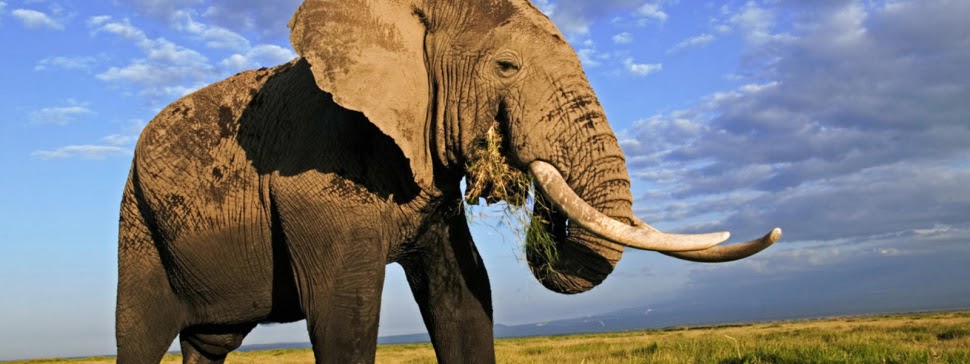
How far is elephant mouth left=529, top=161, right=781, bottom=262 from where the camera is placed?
5.30m

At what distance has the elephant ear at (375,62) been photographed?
5832 millimetres

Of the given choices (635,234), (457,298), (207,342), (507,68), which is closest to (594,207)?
(635,234)

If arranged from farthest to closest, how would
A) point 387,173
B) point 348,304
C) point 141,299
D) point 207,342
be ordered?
point 207,342
point 141,299
point 387,173
point 348,304

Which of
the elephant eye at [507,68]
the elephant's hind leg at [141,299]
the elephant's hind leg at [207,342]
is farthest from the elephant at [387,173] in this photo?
the elephant's hind leg at [207,342]

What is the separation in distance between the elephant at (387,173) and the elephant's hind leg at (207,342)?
988 mm

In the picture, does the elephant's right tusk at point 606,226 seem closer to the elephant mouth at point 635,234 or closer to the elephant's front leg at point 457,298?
the elephant mouth at point 635,234

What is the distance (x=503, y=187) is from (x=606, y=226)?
85 cm

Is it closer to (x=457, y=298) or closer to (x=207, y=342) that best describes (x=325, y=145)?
(x=457, y=298)

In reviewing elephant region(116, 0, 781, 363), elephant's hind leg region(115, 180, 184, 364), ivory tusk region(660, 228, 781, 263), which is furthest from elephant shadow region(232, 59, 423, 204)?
ivory tusk region(660, 228, 781, 263)

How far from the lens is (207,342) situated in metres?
8.68

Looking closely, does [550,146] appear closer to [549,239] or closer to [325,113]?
[549,239]

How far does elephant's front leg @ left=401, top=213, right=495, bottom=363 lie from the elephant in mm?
13

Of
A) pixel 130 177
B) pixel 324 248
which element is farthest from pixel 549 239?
pixel 130 177

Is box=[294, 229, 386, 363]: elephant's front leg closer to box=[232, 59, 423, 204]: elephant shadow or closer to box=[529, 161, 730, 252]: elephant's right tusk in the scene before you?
box=[232, 59, 423, 204]: elephant shadow
